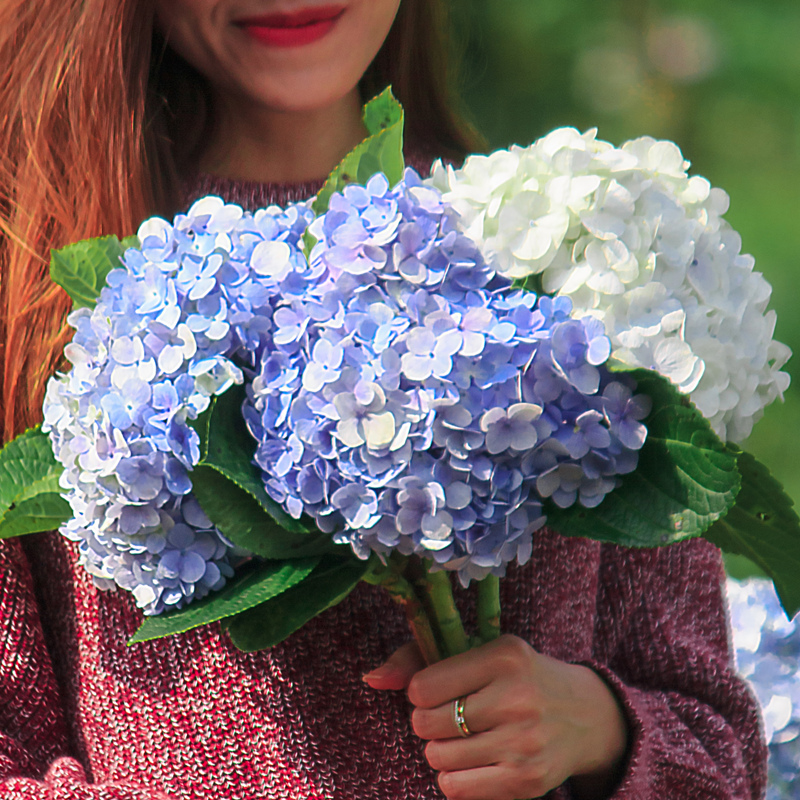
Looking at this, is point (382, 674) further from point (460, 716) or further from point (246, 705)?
point (246, 705)

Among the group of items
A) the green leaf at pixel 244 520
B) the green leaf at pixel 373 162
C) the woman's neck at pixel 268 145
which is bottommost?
the green leaf at pixel 244 520

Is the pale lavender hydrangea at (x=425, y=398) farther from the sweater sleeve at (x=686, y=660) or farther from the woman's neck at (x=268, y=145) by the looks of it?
the woman's neck at (x=268, y=145)

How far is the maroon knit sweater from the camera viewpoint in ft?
2.87

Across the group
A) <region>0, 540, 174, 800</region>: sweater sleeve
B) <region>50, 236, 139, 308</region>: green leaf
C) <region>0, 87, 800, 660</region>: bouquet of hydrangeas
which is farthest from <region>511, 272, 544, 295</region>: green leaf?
<region>0, 540, 174, 800</region>: sweater sleeve

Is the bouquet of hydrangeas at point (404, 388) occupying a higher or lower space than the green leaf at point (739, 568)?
higher

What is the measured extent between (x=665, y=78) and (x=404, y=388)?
4293mm

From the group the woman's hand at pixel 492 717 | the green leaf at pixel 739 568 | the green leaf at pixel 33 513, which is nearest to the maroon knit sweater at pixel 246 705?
the woman's hand at pixel 492 717

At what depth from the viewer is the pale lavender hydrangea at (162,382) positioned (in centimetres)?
58

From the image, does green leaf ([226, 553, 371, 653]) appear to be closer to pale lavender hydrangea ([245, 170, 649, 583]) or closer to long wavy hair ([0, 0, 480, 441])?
pale lavender hydrangea ([245, 170, 649, 583])

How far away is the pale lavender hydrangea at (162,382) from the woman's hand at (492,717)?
18 centimetres

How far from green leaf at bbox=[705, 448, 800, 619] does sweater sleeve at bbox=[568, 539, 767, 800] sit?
268 millimetres

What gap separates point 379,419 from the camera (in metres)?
0.54

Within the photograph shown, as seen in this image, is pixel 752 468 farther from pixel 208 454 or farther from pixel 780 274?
pixel 780 274

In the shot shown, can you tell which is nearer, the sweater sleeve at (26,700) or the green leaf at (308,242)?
the green leaf at (308,242)
